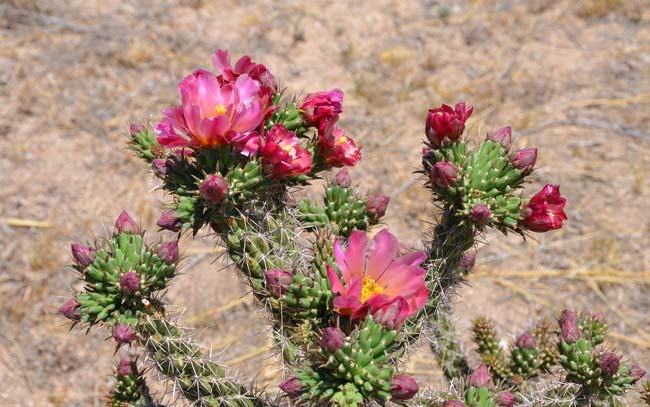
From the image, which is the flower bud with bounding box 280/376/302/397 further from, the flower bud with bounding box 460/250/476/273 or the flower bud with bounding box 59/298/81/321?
the flower bud with bounding box 460/250/476/273

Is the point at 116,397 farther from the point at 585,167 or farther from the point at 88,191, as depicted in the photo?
the point at 585,167

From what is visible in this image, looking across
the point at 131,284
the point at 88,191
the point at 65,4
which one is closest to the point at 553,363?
the point at 131,284

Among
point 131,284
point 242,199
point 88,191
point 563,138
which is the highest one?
point 242,199

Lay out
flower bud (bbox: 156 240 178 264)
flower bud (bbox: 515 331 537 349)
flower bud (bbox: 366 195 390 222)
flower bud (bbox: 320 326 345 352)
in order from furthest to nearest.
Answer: flower bud (bbox: 515 331 537 349), flower bud (bbox: 366 195 390 222), flower bud (bbox: 156 240 178 264), flower bud (bbox: 320 326 345 352)

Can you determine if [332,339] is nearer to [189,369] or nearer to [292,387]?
[292,387]

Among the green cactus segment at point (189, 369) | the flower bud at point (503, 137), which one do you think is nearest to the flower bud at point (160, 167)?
the green cactus segment at point (189, 369)

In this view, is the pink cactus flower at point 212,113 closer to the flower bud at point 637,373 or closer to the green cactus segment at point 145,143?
the green cactus segment at point 145,143

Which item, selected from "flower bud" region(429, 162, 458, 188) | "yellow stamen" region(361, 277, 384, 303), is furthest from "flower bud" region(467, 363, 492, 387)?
"flower bud" region(429, 162, 458, 188)
